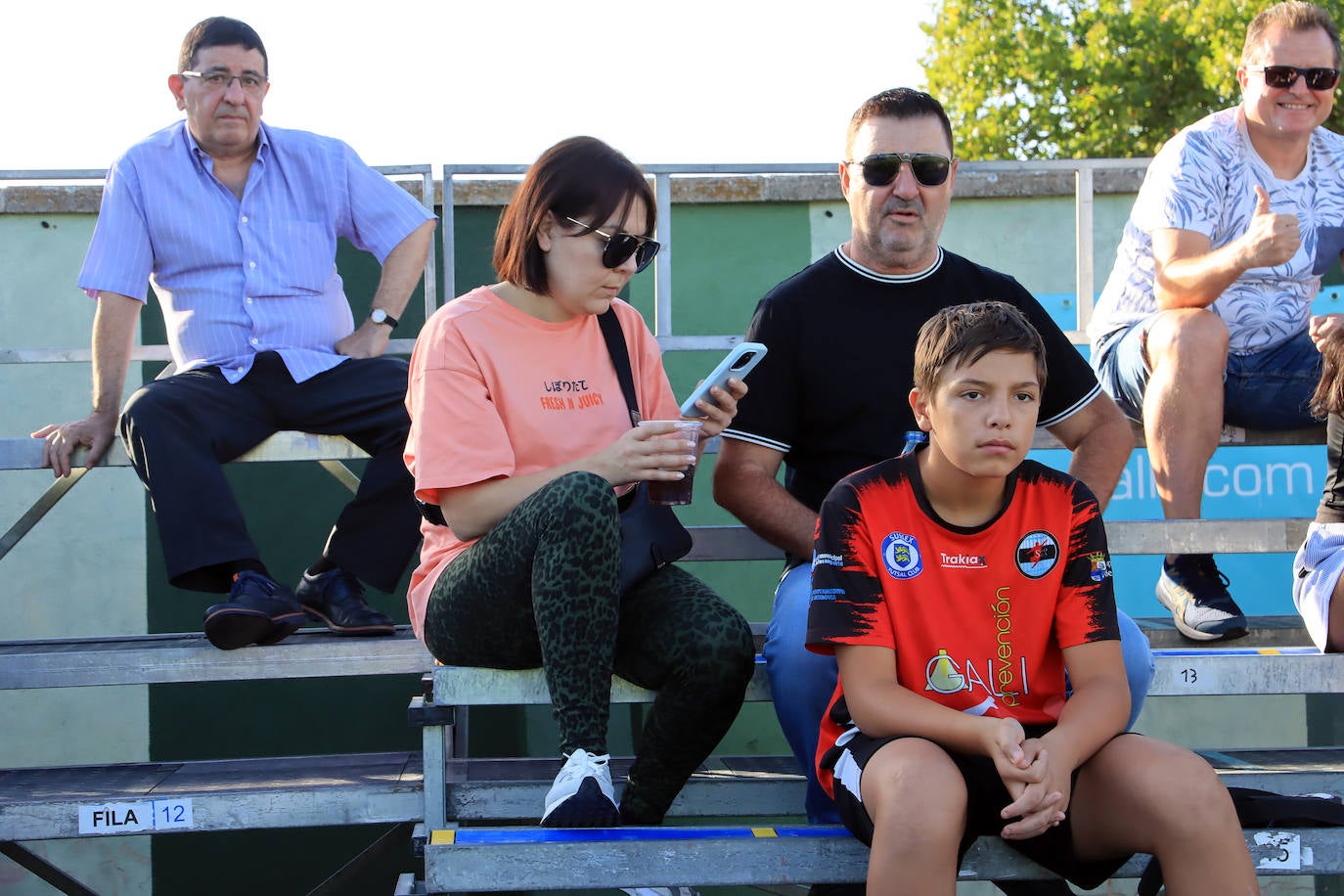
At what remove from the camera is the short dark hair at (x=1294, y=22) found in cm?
327

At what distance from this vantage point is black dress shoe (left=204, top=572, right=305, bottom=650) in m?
2.67

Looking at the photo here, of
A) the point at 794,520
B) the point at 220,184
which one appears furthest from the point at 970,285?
the point at 220,184

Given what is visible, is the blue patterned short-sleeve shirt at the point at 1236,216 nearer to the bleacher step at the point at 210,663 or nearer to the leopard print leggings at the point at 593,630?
the leopard print leggings at the point at 593,630

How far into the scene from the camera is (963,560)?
2.09 metres

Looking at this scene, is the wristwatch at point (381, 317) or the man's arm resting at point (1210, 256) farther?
the wristwatch at point (381, 317)

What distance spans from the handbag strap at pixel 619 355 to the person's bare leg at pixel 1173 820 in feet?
3.48

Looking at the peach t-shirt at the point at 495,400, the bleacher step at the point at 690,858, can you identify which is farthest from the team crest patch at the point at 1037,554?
the peach t-shirt at the point at 495,400

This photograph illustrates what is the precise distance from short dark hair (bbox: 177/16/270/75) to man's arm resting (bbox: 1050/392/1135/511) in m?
2.19

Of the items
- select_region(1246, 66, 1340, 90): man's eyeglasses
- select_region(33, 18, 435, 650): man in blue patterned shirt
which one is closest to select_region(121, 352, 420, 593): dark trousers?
select_region(33, 18, 435, 650): man in blue patterned shirt

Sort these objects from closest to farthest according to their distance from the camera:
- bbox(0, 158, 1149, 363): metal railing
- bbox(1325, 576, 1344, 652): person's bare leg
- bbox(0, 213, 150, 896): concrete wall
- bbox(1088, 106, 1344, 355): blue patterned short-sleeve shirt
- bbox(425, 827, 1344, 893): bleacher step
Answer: bbox(425, 827, 1344, 893): bleacher step < bbox(1325, 576, 1344, 652): person's bare leg < bbox(1088, 106, 1344, 355): blue patterned short-sleeve shirt < bbox(0, 158, 1149, 363): metal railing < bbox(0, 213, 150, 896): concrete wall

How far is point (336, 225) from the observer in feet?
11.5

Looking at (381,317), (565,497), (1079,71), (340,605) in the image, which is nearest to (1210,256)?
(565,497)

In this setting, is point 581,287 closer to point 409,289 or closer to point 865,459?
point 865,459

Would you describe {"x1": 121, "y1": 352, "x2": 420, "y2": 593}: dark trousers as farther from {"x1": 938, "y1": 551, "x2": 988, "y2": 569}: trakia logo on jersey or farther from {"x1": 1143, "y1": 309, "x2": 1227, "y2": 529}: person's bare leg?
{"x1": 1143, "y1": 309, "x2": 1227, "y2": 529}: person's bare leg
